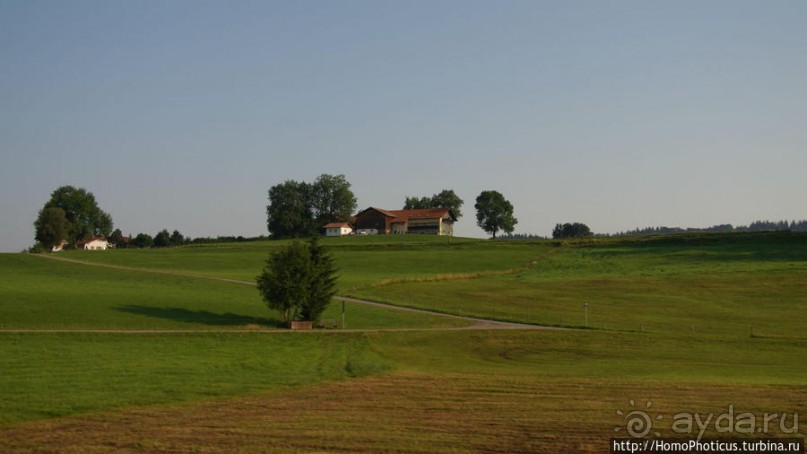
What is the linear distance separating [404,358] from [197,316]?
19.0 m

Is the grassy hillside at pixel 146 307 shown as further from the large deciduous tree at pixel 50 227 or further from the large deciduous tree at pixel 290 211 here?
A: the large deciduous tree at pixel 290 211

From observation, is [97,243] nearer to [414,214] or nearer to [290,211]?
[290,211]

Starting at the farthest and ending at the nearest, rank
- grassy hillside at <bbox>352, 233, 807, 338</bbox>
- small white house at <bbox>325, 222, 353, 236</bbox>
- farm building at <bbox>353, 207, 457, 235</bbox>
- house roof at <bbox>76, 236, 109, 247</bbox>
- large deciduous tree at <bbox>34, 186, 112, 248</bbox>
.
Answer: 1. small white house at <bbox>325, 222, 353, 236</bbox>
2. farm building at <bbox>353, 207, 457, 235</bbox>
3. house roof at <bbox>76, 236, 109, 247</bbox>
4. large deciduous tree at <bbox>34, 186, 112, 248</bbox>
5. grassy hillside at <bbox>352, 233, 807, 338</bbox>

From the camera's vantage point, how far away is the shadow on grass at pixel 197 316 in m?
50.3

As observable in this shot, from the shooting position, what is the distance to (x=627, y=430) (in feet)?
66.7

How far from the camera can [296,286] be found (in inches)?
2012

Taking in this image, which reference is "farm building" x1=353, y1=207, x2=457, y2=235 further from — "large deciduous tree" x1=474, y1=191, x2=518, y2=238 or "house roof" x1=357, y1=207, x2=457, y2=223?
"large deciduous tree" x1=474, y1=191, x2=518, y2=238

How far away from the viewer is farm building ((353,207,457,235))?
158325 mm

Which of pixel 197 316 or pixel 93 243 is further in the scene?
pixel 93 243

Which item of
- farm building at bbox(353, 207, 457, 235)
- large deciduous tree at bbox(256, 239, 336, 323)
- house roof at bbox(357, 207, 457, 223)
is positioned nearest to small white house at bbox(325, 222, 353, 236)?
farm building at bbox(353, 207, 457, 235)

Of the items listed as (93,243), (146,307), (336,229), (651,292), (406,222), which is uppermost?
(406,222)

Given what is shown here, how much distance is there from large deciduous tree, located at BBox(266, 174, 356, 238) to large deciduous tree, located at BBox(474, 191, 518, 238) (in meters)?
34.1

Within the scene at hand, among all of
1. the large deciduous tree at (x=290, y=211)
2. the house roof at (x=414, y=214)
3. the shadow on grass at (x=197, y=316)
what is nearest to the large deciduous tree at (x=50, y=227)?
the large deciduous tree at (x=290, y=211)

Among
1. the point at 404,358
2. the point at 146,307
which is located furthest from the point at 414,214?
the point at 404,358
